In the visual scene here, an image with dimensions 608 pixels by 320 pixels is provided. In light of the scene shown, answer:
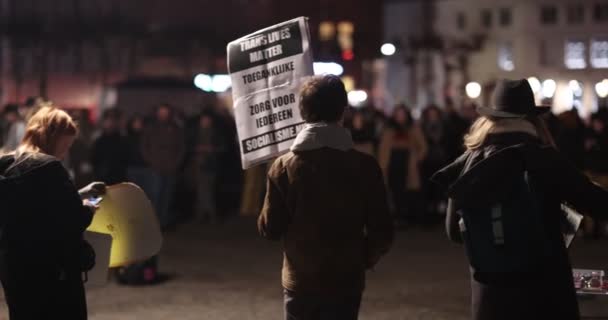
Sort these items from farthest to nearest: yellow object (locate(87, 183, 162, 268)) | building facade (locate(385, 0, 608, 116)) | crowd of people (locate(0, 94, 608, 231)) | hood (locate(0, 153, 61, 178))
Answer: building facade (locate(385, 0, 608, 116))
crowd of people (locate(0, 94, 608, 231))
yellow object (locate(87, 183, 162, 268))
hood (locate(0, 153, 61, 178))

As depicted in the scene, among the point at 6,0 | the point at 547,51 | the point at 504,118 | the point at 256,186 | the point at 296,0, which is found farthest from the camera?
the point at 547,51

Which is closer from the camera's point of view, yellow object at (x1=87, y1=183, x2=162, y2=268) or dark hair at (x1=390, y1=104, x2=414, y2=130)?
yellow object at (x1=87, y1=183, x2=162, y2=268)

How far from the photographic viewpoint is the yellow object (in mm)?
6016

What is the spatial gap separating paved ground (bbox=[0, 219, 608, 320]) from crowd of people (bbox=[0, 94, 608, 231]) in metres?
1.18

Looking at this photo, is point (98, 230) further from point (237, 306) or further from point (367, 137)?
point (367, 137)

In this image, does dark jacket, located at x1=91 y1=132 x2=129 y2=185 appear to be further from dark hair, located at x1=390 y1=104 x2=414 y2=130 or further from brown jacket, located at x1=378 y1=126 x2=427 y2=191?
dark hair, located at x1=390 y1=104 x2=414 y2=130

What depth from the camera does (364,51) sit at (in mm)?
74812

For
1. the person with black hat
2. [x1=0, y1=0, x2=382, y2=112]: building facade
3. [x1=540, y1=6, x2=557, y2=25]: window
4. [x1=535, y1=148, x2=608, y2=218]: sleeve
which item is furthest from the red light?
[x1=540, y1=6, x2=557, y2=25]: window

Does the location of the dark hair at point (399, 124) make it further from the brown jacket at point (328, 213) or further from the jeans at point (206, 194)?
the brown jacket at point (328, 213)

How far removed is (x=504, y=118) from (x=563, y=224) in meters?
0.53

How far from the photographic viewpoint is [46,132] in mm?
5453

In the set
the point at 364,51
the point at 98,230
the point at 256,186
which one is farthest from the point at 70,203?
the point at 364,51

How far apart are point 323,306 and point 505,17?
8384 centimetres

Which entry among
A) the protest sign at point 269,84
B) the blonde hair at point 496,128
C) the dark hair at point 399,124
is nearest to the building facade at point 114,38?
the dark hair at point 399,124
